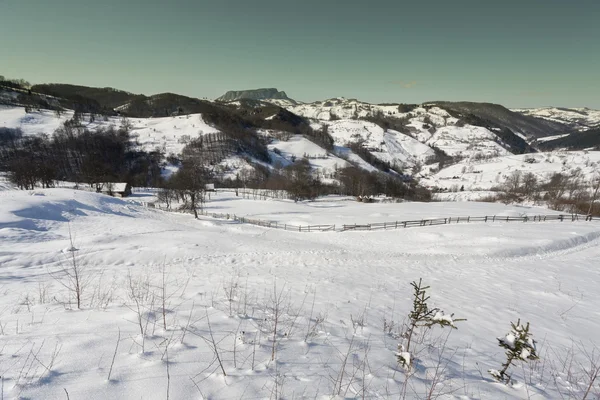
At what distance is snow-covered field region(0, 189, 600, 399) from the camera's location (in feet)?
10.6

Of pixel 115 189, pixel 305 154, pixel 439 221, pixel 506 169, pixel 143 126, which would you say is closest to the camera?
pixel 439 221

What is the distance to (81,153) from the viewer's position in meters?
115

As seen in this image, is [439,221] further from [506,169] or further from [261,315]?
[506,169]

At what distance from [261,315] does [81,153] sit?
14759 centimetres

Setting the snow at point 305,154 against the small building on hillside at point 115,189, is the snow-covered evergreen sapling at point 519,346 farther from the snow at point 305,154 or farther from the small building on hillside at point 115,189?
the snow at point 305,154

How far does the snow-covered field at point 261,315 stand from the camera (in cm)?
323

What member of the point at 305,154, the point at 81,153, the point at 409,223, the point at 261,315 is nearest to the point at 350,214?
the point at 409,223

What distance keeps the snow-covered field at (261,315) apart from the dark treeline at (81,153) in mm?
92124

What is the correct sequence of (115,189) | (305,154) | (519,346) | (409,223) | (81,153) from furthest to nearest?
(305,154) < (81,153) < (115,189) < (409,223) < (519,346)

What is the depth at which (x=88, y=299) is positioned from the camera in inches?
274

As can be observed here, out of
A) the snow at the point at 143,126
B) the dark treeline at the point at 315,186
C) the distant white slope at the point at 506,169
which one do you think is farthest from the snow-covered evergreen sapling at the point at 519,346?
the distant white slope at the point at 506,169

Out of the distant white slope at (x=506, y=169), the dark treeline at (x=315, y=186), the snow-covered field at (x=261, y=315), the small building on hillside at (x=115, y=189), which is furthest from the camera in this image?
the distant white slope at (x=506, y=169)

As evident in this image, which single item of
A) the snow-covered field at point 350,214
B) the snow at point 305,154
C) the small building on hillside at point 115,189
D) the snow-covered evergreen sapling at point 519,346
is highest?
the snow at point 305,154

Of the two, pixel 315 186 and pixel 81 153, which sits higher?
pixel 81 153
